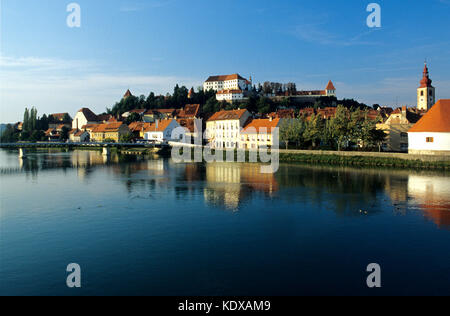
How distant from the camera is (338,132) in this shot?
150 ft

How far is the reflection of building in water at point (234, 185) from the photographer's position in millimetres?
23281

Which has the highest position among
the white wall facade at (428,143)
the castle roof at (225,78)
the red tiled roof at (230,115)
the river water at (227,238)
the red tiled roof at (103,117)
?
the castle roof at (225,78)

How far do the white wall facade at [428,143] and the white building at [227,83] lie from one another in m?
82.9

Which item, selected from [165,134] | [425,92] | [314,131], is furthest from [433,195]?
[165,134]

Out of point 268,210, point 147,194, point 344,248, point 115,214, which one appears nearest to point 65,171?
point 147,194

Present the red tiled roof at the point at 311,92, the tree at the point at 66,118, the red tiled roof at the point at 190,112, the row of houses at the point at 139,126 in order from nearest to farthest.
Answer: the row of houses at the point at 139,126, the red tiled roof at the point at 190,112, the red tiled roof at the point at 311,92, the tree at the point at 66,118

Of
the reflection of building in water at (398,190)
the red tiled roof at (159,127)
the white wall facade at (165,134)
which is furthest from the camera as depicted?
the red tiled roof at (159,127)

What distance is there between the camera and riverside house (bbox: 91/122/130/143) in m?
87.4

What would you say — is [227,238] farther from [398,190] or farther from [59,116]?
[59,116]

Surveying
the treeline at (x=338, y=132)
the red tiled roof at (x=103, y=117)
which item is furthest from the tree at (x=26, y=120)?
the treeline at (x=338, y=132)

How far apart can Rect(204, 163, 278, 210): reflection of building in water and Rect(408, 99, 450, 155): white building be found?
14987 mm

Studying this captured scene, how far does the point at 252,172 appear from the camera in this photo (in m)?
37.0

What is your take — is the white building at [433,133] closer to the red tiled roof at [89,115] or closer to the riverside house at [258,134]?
the riverside house at [258,134]
